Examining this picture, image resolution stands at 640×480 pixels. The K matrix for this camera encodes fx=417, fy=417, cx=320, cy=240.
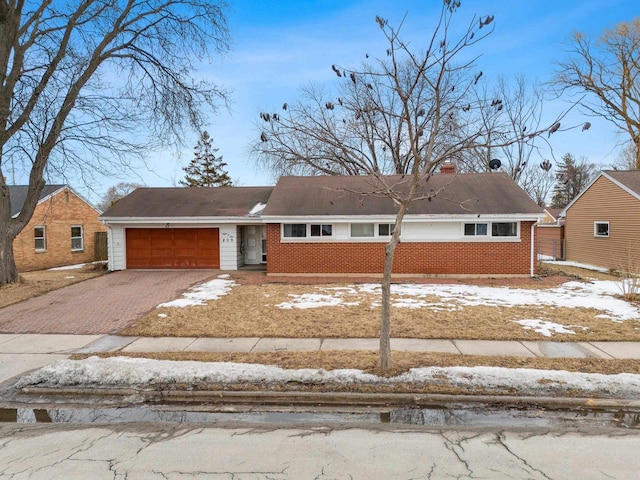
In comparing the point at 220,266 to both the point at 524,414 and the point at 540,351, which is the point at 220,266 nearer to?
the point at 540,351

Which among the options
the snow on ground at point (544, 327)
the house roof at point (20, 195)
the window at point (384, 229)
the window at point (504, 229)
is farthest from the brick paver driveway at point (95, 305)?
the window at point (504, 229)

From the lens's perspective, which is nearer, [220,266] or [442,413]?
[442,413]

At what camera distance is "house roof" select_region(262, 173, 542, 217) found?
621 inches

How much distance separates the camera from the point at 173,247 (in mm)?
18266

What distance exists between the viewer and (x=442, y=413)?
4848 mm

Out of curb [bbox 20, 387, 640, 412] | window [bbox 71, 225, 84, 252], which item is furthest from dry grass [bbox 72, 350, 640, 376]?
window [bbox 71, 225, 84, 252]

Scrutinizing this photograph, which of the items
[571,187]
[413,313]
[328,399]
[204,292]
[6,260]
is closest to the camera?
[328,399]

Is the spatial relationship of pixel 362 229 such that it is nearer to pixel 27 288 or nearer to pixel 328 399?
pixel 328 399

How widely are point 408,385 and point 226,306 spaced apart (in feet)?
20.5

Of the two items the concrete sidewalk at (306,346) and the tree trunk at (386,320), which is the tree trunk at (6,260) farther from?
the tree trunk at (386,320)

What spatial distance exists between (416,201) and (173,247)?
10.6 meters

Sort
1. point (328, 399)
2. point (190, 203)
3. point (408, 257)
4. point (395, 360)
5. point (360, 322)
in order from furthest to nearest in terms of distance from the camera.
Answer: point (190, 203), point (408, 257), point (360, 322), point (395, 360), point (328, 399)

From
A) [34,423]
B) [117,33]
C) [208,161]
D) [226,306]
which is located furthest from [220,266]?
[208,161]

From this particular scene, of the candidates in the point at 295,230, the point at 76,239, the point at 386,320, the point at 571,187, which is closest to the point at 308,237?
the point at 295,230
